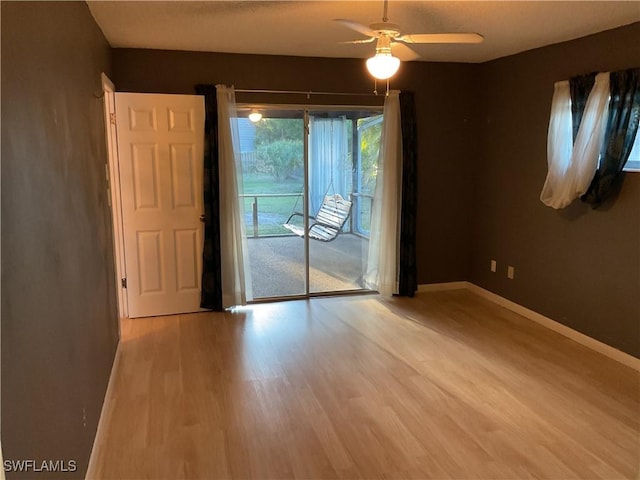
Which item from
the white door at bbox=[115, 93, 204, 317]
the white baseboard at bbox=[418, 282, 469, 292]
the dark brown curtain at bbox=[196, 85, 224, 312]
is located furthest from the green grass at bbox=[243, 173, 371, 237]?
the white baseboard at bbox=[418, 282, 469, 292]

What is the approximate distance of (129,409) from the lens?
294 centimetres

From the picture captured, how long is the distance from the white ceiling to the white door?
1.83 feet

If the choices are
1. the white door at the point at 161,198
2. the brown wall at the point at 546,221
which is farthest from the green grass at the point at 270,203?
the brown wall at the point at 546,221

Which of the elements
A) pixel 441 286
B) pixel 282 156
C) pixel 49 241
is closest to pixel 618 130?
pixel 441 286

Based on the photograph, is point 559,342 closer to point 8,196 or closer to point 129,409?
point 129,409

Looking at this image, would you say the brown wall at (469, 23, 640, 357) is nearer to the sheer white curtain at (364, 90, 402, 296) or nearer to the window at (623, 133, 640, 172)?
the window at (623, 133, 640, 172)

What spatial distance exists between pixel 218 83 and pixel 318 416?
3.04 m

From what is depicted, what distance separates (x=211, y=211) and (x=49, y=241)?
2.79 metres

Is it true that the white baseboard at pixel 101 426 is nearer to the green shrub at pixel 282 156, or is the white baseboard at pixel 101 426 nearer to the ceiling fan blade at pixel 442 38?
the green shrub at pixel 282 156

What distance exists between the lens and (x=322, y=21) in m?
3.41

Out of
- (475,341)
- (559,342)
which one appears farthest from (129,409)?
(559,342)

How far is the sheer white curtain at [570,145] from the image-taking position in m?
3.52

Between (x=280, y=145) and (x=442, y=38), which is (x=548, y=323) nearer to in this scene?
(x=442, y=38)

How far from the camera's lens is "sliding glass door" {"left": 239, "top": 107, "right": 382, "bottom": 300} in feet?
15.9
